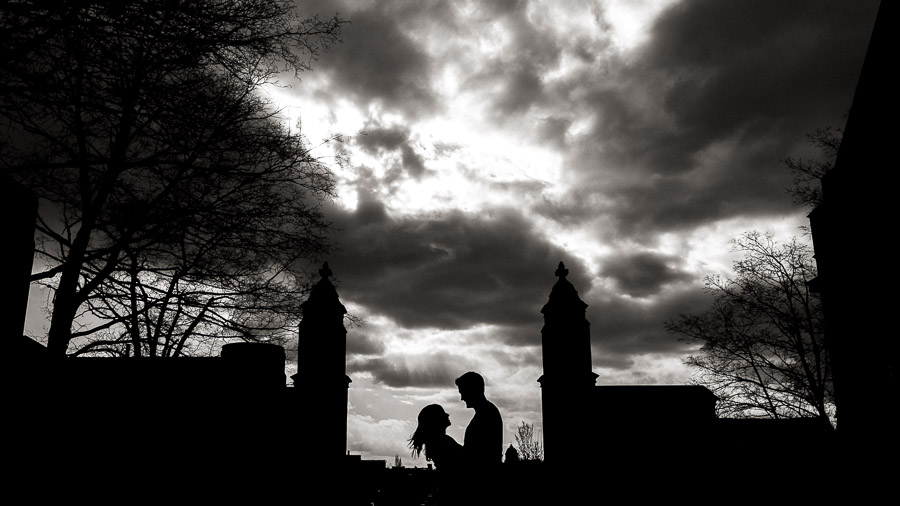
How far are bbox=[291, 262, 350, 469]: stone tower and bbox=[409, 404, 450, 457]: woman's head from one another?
45.1 ft

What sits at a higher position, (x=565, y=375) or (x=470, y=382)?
(x=565, y=375)

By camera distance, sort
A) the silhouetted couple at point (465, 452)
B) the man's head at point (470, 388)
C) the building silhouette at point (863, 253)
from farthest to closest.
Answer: the building silhouette at point (863, 253) → the man's head at point (470, 388) → the silhouetted couple at point (465, 452)

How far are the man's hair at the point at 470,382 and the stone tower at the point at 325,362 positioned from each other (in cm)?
1369

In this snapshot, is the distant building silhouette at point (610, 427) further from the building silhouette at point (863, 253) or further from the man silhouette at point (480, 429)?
the man silhouette at point (480, 429)

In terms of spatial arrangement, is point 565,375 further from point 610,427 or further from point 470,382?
point 470,382

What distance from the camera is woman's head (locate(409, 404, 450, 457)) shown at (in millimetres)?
4316

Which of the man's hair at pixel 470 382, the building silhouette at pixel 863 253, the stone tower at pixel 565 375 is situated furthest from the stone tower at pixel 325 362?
the building silhouette at pixel 863 253

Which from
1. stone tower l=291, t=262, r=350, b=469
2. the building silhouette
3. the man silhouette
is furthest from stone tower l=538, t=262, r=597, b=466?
the man silhouette

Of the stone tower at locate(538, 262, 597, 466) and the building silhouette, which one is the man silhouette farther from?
the building silhouette

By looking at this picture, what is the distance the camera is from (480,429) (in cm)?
439

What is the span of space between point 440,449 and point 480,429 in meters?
0.29

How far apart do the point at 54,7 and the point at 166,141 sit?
2.89 metres

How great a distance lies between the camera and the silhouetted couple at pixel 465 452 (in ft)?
13.9

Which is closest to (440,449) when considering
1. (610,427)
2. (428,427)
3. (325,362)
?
(428,427)
